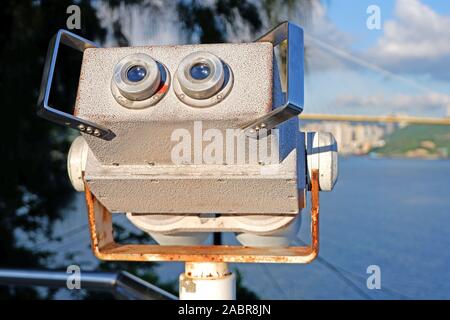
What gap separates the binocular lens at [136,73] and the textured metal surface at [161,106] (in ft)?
0.13

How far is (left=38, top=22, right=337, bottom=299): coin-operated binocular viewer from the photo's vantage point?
3.45 feet

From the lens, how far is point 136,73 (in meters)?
1.09

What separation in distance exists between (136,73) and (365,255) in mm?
2903

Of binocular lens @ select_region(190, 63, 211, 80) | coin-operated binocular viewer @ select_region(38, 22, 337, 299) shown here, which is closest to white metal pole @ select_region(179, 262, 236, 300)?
coin-operated binocular viewer @ select_region(38, 22, 337, 299)

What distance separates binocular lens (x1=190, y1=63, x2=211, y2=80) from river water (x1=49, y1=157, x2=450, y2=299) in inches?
34.5

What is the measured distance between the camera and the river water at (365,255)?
2947mm

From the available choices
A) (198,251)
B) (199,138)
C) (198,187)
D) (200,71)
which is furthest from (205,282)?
(200,71)

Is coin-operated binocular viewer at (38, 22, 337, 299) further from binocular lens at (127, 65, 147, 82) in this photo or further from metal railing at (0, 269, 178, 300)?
metal railing at (0, 269, 178, 300)
